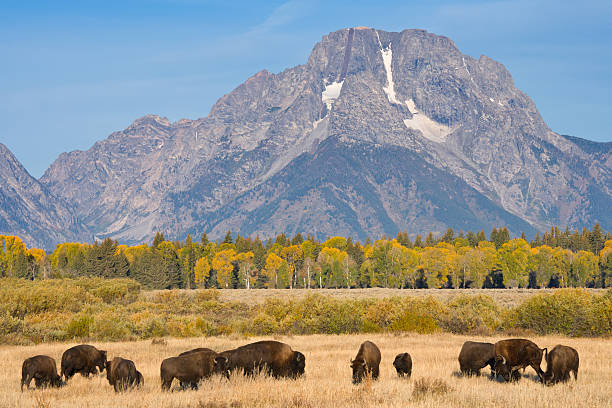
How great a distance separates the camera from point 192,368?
61.4 ft

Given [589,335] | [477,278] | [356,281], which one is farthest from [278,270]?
[589,335]

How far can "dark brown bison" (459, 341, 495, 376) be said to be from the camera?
20.8 m

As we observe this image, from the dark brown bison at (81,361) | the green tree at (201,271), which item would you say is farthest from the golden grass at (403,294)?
the dark brown bison at (81,361)

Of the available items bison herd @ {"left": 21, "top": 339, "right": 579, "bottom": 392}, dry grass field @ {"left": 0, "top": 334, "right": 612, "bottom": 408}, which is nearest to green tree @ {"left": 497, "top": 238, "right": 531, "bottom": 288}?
dry grass field @ {"left": 0, "top": 334, "right": 612, "bottom": 408}

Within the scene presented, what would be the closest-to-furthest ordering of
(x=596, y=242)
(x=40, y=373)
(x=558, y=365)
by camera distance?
(x=558, y=365) → (x=40, y=373) → (x=596, y=242)

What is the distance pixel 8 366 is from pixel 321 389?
14008 mm

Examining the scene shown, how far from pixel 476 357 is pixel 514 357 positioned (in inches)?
53.3

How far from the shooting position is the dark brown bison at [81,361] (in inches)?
829

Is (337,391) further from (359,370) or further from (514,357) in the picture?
(514,357)

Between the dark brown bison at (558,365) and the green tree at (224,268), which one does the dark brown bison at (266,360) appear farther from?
the green tree at (224,268)

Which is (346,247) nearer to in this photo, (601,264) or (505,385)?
(601,264)

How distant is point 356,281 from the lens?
15238 cm

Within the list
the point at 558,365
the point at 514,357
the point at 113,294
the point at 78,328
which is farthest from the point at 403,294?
the point at 558,365

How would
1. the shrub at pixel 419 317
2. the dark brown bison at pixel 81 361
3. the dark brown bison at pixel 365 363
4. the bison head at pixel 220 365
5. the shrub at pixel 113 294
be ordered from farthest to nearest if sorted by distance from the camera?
the shrub at pixel 113 294, the shrub at pixel 419 317, the dark brown bison at pixel 81 361, the dark brown bison at pixel 365 363, the bison head at pixel 220 365
